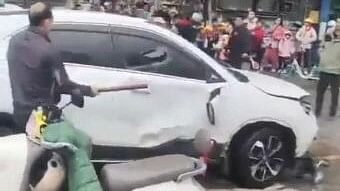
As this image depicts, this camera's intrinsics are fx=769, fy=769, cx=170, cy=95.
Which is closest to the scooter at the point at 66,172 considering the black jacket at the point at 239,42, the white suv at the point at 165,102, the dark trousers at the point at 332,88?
the white suv at the point at 165,102

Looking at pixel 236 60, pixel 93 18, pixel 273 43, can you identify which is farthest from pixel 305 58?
pixel 93 18

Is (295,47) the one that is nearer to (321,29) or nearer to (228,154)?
(321,29)

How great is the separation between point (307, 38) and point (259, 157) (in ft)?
36.2

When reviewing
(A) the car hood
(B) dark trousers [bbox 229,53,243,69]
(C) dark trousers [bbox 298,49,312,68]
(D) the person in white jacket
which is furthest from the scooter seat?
(C) dark trousers [bbox 298,49,312,68]

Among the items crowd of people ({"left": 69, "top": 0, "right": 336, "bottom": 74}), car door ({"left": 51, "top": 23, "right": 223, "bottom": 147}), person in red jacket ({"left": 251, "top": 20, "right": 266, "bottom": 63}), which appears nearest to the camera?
car door ({"left": 51, "top": 23, "right": 223, "bottom": 147})

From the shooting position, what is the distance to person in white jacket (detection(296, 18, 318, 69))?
59.6ft

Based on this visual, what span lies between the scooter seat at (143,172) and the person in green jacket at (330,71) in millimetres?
7237

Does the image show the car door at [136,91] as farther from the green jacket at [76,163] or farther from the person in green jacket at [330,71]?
the person in green jacket at [330,71]

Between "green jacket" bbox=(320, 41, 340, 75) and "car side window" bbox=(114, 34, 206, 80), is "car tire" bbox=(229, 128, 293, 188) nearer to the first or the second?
"car side window" bbox=(114, 34, 206, 80)

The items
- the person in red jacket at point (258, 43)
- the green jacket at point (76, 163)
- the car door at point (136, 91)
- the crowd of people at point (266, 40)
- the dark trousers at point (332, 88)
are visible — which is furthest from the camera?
the person in red jacket at point (258, 43)

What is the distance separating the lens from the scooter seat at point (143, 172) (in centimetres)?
428

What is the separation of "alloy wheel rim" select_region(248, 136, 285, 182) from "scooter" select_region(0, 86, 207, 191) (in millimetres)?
3110

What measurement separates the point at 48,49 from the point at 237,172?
9.03 ft

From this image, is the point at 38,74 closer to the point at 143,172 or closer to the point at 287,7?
the point at 143,172
